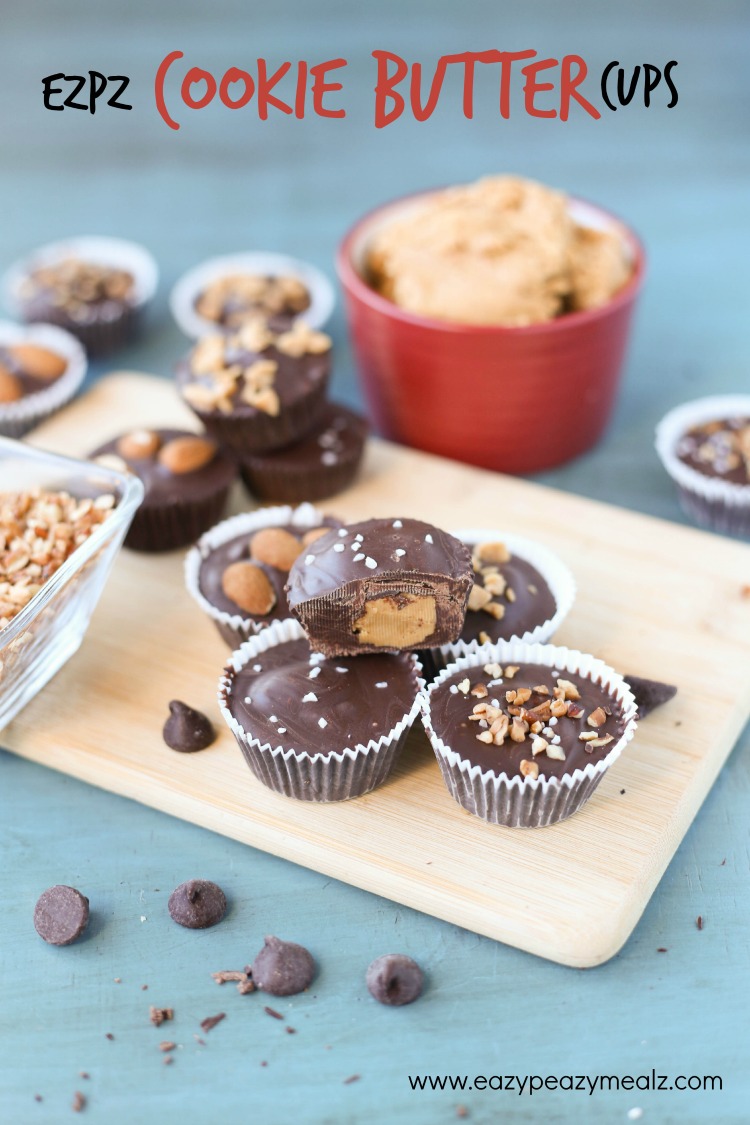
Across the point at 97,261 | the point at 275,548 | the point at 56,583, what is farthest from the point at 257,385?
the point at 97,261

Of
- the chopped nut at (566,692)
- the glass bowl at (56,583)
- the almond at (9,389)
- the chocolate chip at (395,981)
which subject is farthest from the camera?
the almond at (9,389)

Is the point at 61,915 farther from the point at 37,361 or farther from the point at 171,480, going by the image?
the point at 37,361

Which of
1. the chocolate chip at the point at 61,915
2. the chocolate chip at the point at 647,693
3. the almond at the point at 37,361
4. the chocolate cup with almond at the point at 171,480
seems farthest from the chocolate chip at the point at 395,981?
the almond at the point at 37,361

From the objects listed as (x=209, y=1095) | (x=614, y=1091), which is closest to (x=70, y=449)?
(x=209, y=1095)

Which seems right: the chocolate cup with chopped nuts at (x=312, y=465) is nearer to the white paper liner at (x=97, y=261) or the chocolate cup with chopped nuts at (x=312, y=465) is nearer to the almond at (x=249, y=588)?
the almond at (x=249, y=588)

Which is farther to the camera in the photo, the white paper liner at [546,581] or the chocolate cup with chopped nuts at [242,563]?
the chocolate cup with chopped nuts at [242,563]

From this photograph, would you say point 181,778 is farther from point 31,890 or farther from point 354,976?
point 354,976

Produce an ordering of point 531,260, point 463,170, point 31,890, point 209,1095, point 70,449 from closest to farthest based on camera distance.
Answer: point 209,1095 < point 31,890 < point 531,260 < point 70,449 < point 463,170
